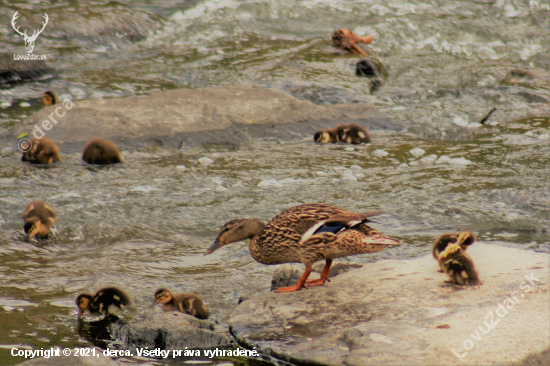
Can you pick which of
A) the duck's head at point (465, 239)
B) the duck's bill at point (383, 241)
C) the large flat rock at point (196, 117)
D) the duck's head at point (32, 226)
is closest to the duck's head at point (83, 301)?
the duck's head at point (32, 226)

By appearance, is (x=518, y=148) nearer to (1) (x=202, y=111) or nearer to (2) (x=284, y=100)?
(2) (x=284, y=100)

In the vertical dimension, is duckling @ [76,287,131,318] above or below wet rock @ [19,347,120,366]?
below

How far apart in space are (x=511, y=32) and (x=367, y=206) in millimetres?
10265

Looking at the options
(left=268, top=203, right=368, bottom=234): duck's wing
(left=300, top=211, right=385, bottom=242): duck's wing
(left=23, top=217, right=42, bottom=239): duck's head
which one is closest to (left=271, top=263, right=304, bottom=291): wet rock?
(left=268, top=203, right=368, bottom=234): duck's wing

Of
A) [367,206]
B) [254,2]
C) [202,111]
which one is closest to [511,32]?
[254,2]

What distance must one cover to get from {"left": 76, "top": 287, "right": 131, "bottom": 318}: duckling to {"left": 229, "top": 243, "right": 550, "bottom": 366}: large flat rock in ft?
2.58

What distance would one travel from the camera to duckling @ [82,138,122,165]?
6.80 metres

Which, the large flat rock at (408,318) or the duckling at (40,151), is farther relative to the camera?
the duckling at (40,151)

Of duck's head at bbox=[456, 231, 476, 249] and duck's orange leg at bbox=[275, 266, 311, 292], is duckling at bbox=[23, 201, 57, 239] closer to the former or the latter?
duck's orange leg at bbox=[275, 266, 311, 292]

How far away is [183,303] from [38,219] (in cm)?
178

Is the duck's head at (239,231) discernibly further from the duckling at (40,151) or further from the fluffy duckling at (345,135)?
the fluffy duckling at (345,135)

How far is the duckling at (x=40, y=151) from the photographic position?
6688 mm

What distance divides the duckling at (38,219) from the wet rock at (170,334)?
5.66 feet

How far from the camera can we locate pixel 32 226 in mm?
4875
